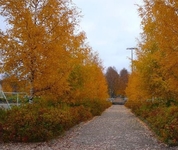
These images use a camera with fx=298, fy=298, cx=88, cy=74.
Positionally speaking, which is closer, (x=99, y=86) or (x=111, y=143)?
(x=111, y=143)

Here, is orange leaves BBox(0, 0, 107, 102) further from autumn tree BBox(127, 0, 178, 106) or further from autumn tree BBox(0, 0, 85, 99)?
autumn tree BBox(127, 0, 178, 106)

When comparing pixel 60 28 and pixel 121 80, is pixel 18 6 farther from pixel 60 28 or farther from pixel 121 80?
pixel 121 80

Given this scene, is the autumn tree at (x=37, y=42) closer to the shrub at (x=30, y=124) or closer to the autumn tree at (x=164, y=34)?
the shrub at (x=30, y=124)

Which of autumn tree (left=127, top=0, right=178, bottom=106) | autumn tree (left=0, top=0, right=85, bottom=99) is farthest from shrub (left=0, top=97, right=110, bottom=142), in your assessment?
autumn tree (left=127, top=0, right=178, bottom=106)

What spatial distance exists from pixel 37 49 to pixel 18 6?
1.86 meters

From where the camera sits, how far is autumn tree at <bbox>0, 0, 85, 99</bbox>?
10945 millimetres

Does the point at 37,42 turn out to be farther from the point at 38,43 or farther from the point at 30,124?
the point at 30,124

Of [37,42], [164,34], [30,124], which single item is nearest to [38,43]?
[37,42]

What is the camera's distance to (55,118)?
1009 centimetres

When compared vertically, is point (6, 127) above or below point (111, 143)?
above

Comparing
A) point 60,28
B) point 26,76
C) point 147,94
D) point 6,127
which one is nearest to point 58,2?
point 60,28

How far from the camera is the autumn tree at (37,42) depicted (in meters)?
10.9

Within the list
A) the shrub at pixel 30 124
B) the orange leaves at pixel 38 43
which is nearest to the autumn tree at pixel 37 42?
the orange leaves at pixel 38 43

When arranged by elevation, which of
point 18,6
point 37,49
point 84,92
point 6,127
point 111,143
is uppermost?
point 18,6
